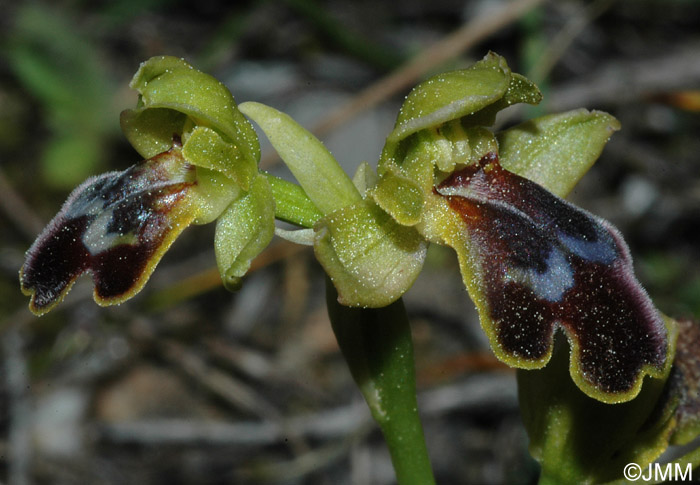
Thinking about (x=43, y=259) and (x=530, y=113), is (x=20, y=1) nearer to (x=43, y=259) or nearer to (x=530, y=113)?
(x=530, y=113)

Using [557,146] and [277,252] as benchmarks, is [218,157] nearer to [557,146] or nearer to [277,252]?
[557,146]

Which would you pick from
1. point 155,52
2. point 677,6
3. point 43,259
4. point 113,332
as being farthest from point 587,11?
point 43,259

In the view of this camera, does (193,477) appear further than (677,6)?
No

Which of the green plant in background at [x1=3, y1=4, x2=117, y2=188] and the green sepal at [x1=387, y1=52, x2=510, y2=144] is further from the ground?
the green sepal at [x1=387, y1=52, x2=510, y2=144]

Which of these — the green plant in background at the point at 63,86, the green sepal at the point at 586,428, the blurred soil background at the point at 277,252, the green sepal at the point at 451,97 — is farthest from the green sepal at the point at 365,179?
the green plant in background at the point at 63,86

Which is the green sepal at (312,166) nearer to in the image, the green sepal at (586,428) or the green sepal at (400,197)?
the green sepal at (400,197)

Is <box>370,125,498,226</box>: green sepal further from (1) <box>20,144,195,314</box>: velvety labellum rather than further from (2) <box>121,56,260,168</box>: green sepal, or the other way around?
(1) <box>20,144,195,314</box>: velvety labellum

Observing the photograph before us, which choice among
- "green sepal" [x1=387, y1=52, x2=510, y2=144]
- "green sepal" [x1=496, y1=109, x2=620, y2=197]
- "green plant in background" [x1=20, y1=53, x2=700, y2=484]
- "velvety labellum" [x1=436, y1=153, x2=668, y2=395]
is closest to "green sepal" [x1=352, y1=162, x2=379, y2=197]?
"green plant in background" [x1=20, y1=53, x2=700, y2=484]
